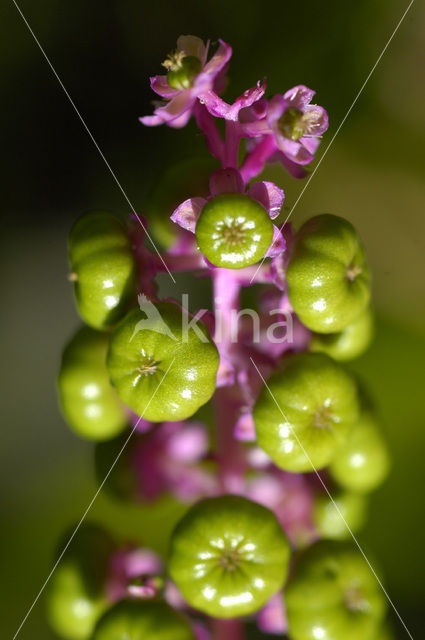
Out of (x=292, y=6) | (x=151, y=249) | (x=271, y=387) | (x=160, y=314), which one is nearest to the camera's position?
(x=160, y=314)

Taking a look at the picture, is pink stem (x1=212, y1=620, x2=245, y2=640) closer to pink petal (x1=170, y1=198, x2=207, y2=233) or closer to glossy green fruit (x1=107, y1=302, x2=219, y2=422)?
glossy green fruit (x1=107, y1=302, x2=219, y2=422)

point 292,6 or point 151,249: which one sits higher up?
point 292,6

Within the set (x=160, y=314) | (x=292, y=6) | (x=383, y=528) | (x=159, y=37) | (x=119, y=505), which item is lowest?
(x=119, y=505)

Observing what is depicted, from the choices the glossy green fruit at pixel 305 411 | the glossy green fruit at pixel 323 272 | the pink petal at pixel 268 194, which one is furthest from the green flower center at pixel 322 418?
the pink petal at pixel 268 194

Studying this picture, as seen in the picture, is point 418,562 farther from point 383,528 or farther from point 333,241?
point 333,241

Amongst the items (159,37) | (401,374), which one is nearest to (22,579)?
(401,374)

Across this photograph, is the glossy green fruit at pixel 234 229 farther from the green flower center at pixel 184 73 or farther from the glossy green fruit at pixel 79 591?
the glossy green fruit at pixel 79 591

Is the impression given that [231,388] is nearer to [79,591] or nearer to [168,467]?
[168,467]

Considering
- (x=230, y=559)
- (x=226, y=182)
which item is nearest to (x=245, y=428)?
(x=230, y=559)

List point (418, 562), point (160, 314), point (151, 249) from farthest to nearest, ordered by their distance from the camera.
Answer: point (418, 562) → point (151, 249) → point (160, 314)
